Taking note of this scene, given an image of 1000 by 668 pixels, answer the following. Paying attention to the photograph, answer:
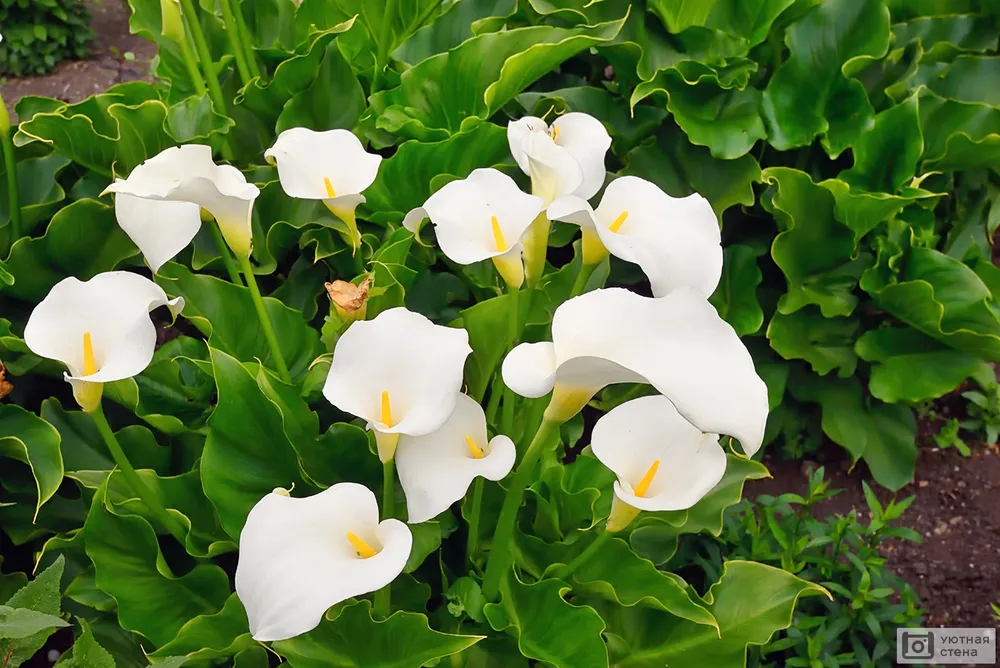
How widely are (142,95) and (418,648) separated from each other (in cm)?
114

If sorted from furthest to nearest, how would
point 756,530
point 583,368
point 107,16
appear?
1. point 107,16
2. point 756,530
3. point 583,368

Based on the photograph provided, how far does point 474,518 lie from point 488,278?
0.47 m

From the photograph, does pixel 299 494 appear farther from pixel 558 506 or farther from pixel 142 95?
pixel 142 95

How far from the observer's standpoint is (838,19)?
5.04 ft

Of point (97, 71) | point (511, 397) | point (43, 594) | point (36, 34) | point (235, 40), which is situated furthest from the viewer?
point (97, 71)

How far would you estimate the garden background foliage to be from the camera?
0.96 metres

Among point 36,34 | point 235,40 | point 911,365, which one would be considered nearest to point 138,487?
point 235,40

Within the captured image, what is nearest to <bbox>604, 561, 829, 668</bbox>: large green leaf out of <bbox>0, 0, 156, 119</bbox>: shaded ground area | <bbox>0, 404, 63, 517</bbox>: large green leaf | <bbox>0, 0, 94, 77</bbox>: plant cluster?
<bbox>0, 404, 63, 517</bbox>: large green leaf

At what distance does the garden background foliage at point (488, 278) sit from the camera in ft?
3.16

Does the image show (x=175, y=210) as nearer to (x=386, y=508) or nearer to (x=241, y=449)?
(x=241, y=449)

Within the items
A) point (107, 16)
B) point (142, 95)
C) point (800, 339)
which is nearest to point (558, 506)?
point (800, 339)

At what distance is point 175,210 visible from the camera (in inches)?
35.5

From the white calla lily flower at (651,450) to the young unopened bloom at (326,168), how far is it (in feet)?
1.53

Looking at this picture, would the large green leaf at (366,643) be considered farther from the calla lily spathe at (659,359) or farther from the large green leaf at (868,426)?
the large green leaf at (868,426)
